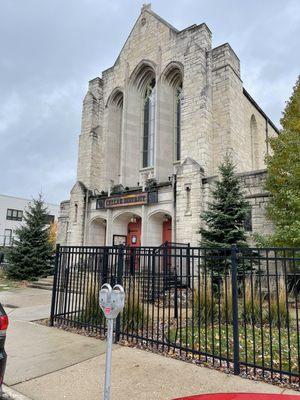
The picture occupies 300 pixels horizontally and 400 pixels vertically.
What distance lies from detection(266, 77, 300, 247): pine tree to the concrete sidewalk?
694 centimetres

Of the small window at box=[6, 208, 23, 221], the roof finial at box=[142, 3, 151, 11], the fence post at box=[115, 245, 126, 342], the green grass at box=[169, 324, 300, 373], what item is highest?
the roof finial at box=[142, 3, 151, 11]

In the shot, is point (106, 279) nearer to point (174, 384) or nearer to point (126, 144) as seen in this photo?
point (174, 384)

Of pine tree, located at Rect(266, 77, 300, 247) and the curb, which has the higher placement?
pine tree, located at Rect(266, 77, 300, 247)

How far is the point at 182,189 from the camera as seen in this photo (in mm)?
15008

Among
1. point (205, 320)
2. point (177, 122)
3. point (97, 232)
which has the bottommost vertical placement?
point (205, 320)

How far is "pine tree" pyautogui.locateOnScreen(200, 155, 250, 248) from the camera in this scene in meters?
11.4

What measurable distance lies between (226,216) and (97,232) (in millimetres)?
10764

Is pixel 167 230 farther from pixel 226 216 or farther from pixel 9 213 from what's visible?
pixel 9 213

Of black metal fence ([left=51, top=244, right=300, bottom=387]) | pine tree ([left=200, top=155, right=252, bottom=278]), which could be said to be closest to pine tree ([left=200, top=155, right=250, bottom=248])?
pine tree ([left=200, top=155, right=252, bottom=278])

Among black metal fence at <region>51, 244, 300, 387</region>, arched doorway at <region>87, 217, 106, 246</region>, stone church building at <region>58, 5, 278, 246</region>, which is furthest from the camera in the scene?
arched doorway at <region>87, 217, 106, 246</region>

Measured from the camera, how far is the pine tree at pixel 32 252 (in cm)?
1725

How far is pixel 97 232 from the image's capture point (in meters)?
20.1

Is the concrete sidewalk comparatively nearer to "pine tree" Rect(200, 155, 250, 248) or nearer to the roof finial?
"pine tree" Rect(200, 155, 250, 248)

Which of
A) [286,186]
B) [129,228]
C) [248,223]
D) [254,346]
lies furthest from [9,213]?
[254,346]
